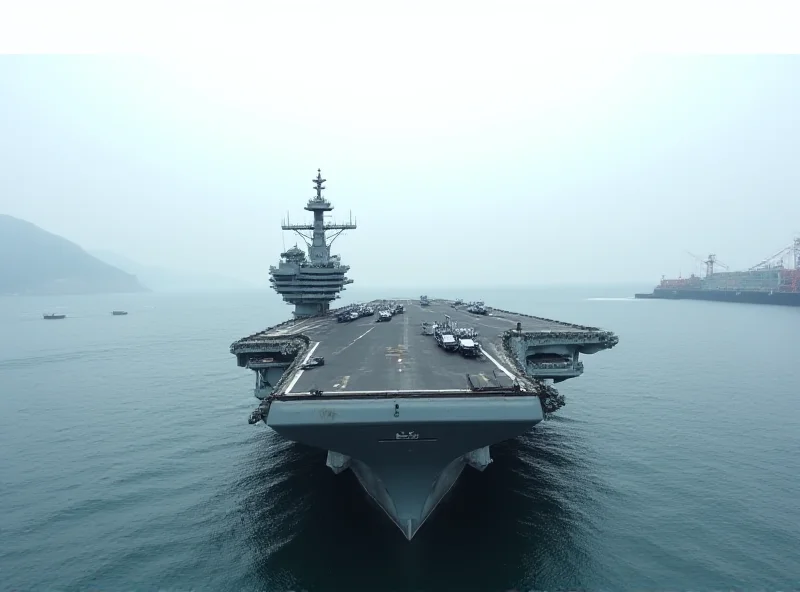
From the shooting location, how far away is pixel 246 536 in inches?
623

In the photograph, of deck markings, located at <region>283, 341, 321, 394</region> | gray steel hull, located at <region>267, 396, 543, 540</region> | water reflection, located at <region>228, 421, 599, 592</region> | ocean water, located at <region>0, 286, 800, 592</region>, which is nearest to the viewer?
gray steel hull, located at <region>267, 396, 543, 540</region>

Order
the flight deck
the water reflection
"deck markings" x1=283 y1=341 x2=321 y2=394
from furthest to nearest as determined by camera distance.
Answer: "deck markings" x1=283 y1=341 x2=321 y2=394 → the flight deck → the water reflection

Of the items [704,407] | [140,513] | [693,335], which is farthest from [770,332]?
[140,513]

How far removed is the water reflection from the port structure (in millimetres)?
20421

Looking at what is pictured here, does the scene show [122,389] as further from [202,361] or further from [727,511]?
[727,511]

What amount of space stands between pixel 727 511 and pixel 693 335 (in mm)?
56849

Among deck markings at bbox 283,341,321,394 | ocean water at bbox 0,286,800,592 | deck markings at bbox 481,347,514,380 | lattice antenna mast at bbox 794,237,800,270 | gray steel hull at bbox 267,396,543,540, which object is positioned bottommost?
ocean water at bbox 0,286,800,592

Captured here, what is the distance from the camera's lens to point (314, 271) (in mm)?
39656

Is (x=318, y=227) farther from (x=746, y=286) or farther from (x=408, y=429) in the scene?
(x=746, y=286)

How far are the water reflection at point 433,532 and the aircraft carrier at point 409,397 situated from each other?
0.85m

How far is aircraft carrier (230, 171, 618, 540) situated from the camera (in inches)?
524

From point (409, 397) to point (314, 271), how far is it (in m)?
27.4

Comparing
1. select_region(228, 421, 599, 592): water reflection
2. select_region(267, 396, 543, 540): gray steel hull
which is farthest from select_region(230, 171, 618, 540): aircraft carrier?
select_region(228, 421, 599, 592): water reflection

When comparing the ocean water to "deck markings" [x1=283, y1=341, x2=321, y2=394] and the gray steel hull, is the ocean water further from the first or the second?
"deck markings" [x1=283, y1=341, x2=321, y2=394]
